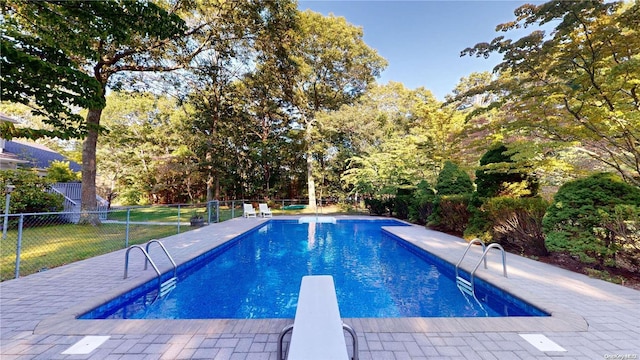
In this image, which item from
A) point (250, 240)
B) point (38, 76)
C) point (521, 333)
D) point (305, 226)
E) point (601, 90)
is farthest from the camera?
point (305, 226)

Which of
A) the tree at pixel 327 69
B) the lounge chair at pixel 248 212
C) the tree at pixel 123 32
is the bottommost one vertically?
the lounge chair at pixel 248 212

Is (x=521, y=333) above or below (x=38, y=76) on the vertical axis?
below

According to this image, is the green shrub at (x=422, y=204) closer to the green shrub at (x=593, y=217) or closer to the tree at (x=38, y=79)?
the green shrub at (x=593, y=217)

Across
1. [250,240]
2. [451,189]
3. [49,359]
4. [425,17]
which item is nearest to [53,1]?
→ [49,359]

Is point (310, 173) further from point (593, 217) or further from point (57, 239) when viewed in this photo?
point (593, 217)

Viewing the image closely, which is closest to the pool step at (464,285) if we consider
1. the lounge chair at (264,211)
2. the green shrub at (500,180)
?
the green shrub at (500,180)

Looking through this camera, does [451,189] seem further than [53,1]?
Yes

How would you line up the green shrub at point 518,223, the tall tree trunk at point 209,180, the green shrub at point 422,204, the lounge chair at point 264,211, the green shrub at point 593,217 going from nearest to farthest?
1. the green shrub at point 593,217
2. the green shrub at point 518,223
3. the green shrub at point 422,204
4. the lounge chair at point 264,211
5. the tall tree trunk at point 209,180

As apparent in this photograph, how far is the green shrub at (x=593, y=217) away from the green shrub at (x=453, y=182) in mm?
4833

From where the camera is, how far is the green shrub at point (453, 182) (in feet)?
31.8

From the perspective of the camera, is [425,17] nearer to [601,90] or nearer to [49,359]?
[601,90]

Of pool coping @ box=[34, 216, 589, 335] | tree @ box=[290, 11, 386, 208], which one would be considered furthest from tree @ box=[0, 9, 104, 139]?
tree @ box=[290, 11, 386, 208]

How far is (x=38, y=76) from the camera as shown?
13.8ft

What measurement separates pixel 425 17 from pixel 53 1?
12.0 metres
